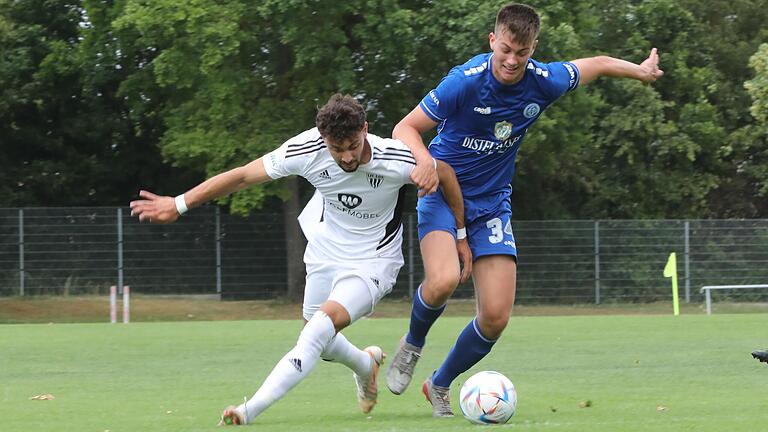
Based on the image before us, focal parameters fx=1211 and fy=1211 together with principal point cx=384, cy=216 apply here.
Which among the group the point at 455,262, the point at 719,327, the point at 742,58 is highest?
the point at 742,58

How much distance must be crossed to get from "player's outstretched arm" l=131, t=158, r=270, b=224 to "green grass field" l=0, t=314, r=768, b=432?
49.7 inches

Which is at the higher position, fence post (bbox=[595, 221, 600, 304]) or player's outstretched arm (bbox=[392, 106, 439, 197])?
player's outstretched arm (bbox=[392, 106, 439, 197])

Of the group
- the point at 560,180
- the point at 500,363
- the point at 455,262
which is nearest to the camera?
the point at 455,262

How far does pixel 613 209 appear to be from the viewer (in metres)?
34.3

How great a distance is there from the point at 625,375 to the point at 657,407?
2902 mm

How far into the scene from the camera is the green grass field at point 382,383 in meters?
7.46

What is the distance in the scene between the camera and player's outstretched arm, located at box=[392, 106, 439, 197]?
23.3ft

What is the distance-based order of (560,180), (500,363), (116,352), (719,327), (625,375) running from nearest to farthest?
1. (625,375)
2. (500,363)
3. (116,352)
4. (719,327)
5. (560,180)

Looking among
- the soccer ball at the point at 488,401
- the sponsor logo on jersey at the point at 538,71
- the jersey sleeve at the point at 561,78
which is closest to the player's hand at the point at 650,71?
the jersey sleeve at the point at 561,78

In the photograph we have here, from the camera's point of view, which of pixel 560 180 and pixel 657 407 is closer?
pixel 657 407

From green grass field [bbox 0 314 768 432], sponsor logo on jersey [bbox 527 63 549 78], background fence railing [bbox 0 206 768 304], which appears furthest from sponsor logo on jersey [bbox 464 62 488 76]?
background fence railing [bbox 0 206 768 304]

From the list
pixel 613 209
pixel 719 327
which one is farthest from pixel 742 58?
pixel 719 327

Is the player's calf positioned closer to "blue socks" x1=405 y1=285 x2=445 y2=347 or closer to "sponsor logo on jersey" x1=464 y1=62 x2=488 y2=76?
"blue socks" x1=405 y1=285 x2=445 y2=347

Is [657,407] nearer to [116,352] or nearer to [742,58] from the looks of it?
[116,352]
